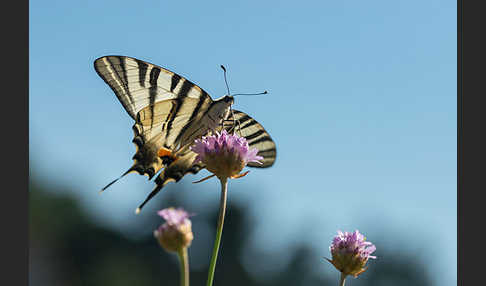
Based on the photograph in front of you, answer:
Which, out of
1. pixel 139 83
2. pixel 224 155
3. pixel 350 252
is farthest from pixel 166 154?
pixel 350 252

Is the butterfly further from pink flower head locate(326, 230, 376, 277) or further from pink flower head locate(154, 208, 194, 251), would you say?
pink flower head locate(154, 208, 194, 251)

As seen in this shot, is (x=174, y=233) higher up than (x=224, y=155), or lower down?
lower down

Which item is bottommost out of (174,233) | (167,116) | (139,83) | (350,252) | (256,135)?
(350,252)

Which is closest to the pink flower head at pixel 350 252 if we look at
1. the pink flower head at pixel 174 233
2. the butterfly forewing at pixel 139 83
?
the pink flower head at pixel 174 233

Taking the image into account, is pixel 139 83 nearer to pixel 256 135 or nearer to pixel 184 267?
pixel 256 135

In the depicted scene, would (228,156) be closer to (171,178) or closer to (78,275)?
(171,178)

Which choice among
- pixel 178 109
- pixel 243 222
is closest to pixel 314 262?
pixel 243 222

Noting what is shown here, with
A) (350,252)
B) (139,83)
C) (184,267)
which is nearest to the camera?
(184,267)
